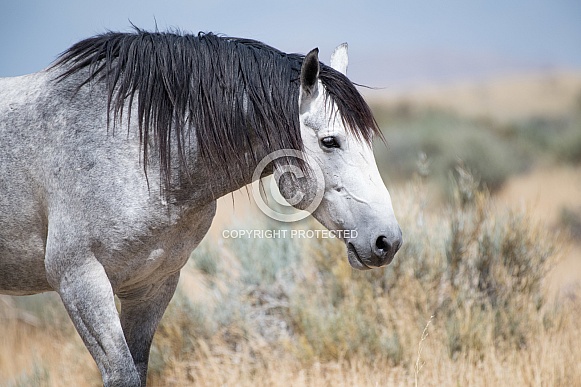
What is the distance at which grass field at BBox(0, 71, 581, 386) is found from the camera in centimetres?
364

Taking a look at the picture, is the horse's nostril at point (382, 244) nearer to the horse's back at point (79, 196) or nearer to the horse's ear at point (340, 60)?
the horse's back at point (79, 196)

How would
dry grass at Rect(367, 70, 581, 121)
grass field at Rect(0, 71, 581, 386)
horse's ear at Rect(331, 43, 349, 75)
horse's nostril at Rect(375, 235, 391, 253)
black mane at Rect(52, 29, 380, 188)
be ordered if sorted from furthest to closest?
dry grass at Rect(367, 70, 581, 121) < grass field at Rect(0, 71, 581, 386) < horse's ear at Rect(331, 43, 349, 75) < black mane at Rect(52, 29, 380, 188) < horse's nostril at Rect(375, 235, 391, 253)

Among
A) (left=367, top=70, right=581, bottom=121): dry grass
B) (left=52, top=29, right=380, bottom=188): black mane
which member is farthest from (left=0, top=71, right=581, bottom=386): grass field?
(left=367, top=70, right=581, bottom=121): dry grass

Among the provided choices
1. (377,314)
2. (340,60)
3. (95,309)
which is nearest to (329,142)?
(340,60)

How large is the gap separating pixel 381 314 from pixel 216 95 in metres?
2.24

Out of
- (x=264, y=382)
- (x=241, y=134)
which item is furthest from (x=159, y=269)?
(x=264, y=382)

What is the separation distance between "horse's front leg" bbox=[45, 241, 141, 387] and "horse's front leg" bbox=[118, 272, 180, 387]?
50 centimetres

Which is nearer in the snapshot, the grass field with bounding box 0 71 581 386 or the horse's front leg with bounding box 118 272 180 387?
the horse's front leg with bounding box 118 272 180 387

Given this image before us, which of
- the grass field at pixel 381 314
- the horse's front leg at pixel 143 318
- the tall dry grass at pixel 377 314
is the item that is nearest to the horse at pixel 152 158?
the horse's front leg at pixel 143 318

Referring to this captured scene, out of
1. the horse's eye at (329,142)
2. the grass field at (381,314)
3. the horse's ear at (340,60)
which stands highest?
the horse's ear at (340,60)

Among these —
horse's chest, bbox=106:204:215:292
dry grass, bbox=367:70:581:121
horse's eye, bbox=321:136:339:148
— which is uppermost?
dry grass, bbox=367:70:581:121

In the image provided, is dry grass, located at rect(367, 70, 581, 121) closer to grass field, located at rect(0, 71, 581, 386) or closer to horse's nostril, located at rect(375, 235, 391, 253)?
grass field, located at rect(0, 71, 581, 386)

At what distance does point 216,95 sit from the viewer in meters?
2.62

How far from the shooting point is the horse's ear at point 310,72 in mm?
2436
